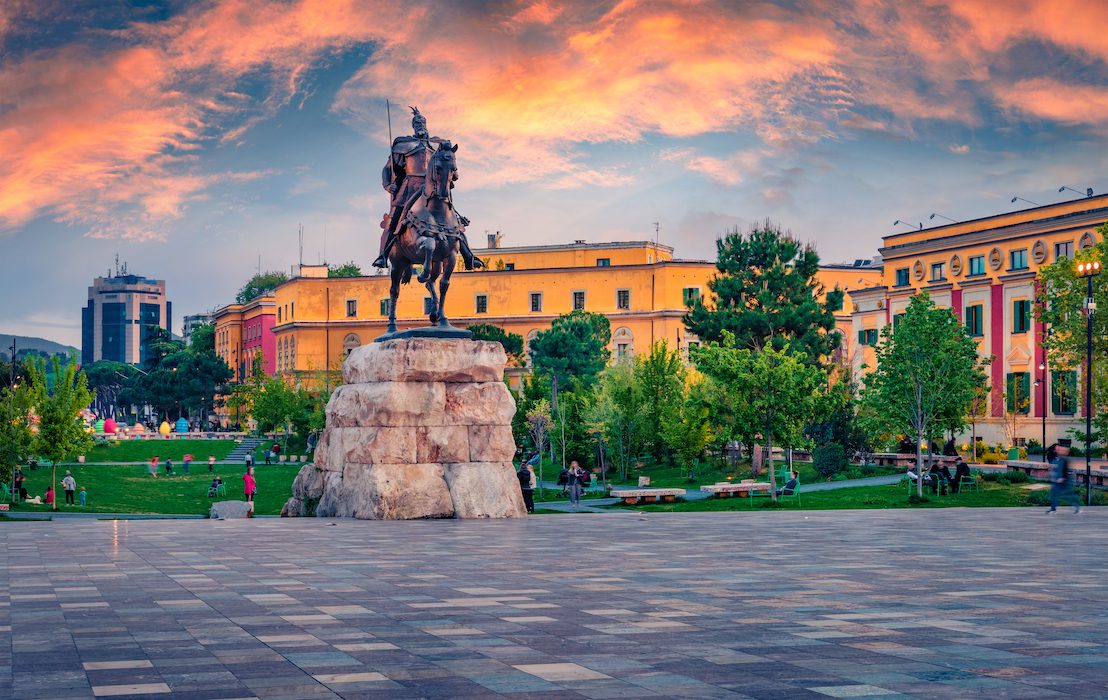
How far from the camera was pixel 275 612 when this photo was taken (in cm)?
1026

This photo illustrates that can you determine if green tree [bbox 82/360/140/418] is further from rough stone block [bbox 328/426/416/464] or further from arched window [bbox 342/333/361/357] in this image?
rough stone block [bbox 328/426/416/464]

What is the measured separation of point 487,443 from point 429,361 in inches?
76.3

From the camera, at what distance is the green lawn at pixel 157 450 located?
241 ft

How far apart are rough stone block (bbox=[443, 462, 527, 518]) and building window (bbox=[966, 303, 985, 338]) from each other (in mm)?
45178


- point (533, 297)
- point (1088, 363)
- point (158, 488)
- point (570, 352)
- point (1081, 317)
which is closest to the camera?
point (1088, 363)

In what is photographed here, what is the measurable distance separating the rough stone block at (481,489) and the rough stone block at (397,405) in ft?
3.46

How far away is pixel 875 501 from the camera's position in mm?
34250

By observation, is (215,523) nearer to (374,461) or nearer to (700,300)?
(374,461)

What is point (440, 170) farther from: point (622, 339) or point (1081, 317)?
point (622, 339)

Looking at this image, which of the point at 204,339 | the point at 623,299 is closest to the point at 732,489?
the point at 623,299

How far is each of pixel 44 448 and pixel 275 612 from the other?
117ft

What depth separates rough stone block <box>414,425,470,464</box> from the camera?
2267 centimetres

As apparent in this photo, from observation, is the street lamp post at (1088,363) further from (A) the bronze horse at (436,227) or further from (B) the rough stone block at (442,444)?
(A) the bronze horse at (436,227)

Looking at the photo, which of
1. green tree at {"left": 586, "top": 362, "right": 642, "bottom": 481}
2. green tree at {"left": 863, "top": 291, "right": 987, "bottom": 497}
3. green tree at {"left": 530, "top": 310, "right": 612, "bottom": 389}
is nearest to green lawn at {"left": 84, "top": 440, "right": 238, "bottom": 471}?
green tree at {"left": 530, "top": 310, "right": 612, "bottom": 389}
